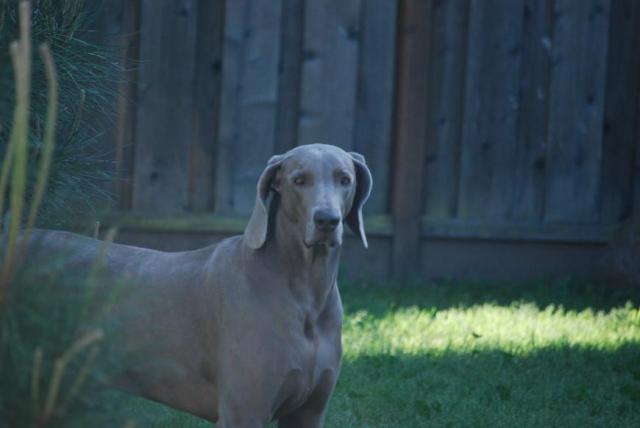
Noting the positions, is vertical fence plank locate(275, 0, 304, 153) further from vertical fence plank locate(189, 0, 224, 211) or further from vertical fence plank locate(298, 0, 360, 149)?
vertical fence plank locate(189, 0, 224, 211)

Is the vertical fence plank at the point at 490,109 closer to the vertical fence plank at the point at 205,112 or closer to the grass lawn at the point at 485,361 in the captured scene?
the grass lawn at the point at 485,361

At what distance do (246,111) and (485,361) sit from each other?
2972mm

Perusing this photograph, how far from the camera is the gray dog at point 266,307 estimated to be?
3.52 metres

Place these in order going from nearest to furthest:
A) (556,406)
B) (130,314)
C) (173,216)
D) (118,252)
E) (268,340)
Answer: (130,314), (268,340), (118,252), (556,406), (173,216)

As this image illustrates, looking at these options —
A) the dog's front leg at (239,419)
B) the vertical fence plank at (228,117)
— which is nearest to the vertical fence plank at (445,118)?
the vertical fence plank at (228,117)

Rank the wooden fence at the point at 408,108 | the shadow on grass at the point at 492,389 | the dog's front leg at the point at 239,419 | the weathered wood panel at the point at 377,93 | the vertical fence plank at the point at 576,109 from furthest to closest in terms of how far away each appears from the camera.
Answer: the vertical fence plank at the point at 576,109 < the weathered wood panel at the point at 377,93 < the wooden fence at the point at 408,108 < the shadow on grass at the point at 492,389 < the dog's front leg at the point at 239,419

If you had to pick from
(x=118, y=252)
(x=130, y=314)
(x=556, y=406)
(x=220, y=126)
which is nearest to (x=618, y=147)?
(x=220, y=126)

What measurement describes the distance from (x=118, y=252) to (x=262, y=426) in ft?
3.33

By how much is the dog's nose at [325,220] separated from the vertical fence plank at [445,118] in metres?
4.07

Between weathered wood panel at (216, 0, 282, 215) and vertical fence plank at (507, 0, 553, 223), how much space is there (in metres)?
1.86

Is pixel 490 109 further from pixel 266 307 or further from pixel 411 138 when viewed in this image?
pixel 266 307

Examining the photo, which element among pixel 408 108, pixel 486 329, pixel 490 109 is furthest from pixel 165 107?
pixel 486 329

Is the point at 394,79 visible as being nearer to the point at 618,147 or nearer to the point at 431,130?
the point at 431,130

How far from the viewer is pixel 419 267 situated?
7520 millimetres
